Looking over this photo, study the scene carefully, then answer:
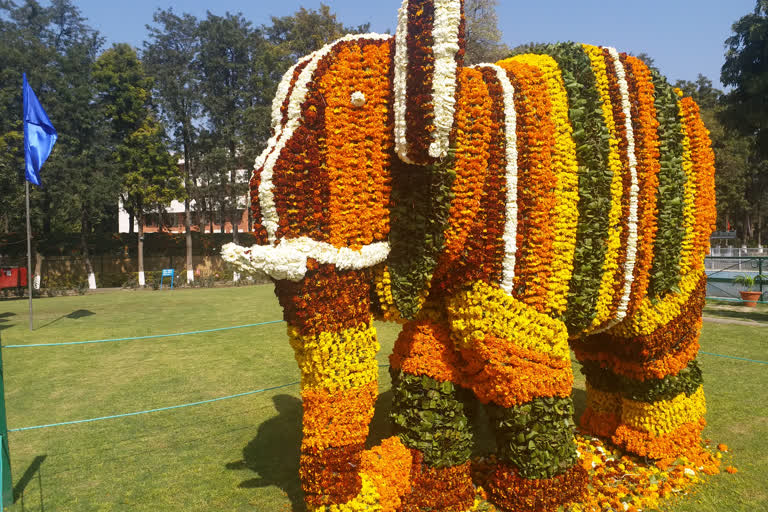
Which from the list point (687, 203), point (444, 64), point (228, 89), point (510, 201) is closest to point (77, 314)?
point (510, 201)

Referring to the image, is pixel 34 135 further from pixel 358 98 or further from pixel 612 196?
pixel 612 196

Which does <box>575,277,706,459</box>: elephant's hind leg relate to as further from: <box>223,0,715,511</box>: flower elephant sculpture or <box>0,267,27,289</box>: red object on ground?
<box>0,267,27,289</box>: red object on ground

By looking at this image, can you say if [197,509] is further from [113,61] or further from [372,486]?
[113,61]

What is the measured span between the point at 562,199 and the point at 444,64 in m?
1.16

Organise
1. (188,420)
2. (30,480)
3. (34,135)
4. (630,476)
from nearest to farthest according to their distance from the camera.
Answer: (630,476) < (30,480) < (188,420) < (34,135)

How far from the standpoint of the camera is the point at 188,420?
5824 millimetres

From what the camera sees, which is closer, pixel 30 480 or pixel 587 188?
pixel 587 188

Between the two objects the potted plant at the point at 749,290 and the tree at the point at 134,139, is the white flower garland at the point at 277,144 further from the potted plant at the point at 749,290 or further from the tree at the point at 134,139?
the tree at the point at 134,139

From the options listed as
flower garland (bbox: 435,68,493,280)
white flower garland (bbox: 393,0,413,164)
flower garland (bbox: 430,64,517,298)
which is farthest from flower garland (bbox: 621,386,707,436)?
white flower garland (bbox: 393,0,413,164)

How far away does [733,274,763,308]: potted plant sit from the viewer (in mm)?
13164

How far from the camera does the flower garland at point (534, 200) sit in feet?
10.1

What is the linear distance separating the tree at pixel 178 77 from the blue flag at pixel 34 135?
1382 centimetres

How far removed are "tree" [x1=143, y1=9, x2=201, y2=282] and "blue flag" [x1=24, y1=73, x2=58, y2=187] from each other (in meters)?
13.8

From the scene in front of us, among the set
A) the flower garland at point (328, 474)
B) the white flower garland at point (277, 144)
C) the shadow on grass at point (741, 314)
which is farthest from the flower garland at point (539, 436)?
the shadow on grass at point (741, 314)
